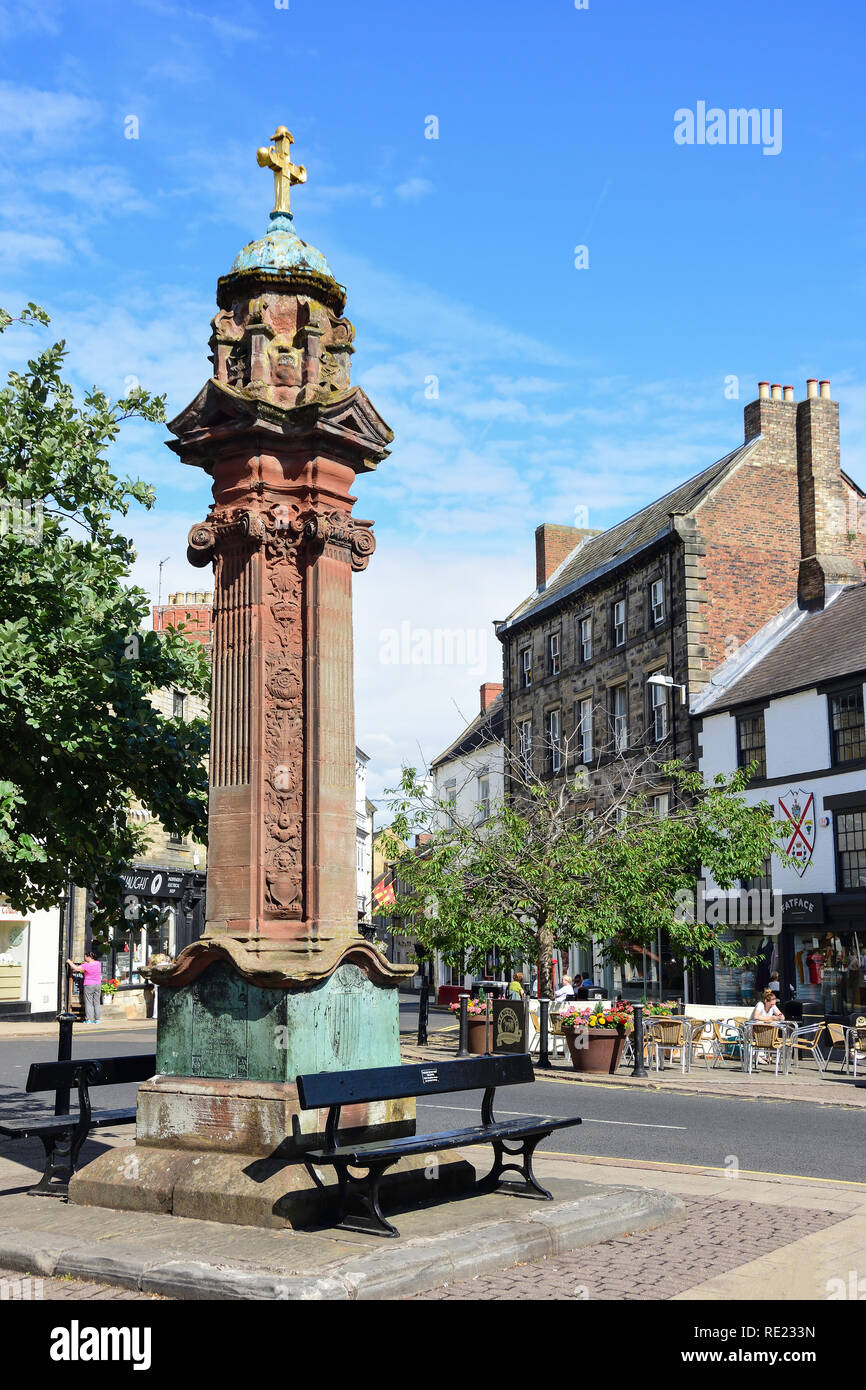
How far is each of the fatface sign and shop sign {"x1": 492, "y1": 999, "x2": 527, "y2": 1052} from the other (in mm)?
9863

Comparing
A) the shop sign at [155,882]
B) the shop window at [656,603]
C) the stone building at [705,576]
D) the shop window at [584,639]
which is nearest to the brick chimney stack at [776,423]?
the stone building at [705,576]

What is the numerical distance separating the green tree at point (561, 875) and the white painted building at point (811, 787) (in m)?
2.13

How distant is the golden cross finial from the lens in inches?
391

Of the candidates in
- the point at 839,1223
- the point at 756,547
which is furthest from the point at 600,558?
the point at 839,1223

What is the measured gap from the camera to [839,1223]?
8016 millimetres

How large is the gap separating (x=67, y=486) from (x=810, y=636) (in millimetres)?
23060

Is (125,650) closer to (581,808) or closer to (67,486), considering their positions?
(67,486)

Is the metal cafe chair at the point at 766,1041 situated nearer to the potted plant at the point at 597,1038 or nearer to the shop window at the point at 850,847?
the potted plant at the point at 597,1038

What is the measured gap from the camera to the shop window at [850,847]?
26516mm

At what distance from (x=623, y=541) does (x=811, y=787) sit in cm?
1448

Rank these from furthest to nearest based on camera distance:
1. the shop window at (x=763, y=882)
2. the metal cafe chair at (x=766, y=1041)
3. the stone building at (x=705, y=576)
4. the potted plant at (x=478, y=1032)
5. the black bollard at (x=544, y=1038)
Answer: the stone building at (x=705, y=576) → the shop window at (x=763, y=882) → the potted plant at (x=478, y=1032) → the black bollard at (x=544, y=1038) → the metal cafe chair at (x=766, y=1041)

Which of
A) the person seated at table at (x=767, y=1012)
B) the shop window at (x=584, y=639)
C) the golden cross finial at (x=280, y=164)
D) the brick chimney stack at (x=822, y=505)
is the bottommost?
the person seated at table at (x=767, y=1012)

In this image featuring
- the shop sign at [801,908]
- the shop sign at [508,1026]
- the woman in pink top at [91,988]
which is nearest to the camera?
the shop sign at [508,1026]
